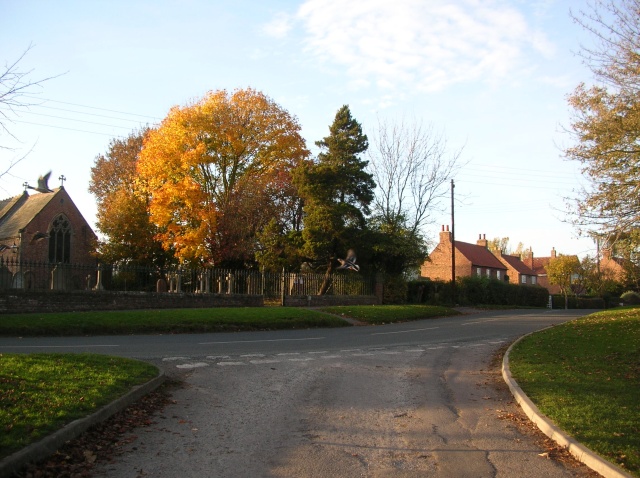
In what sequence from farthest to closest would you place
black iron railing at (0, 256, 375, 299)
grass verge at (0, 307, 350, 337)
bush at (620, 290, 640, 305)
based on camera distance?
bush at (620, 290, 640, 305) < black iron railing at (0, 256, 375, 299) < grass verge at (0, 307, 350, 337)

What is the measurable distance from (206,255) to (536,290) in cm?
3347

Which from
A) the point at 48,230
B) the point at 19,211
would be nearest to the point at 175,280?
the point at 48,230

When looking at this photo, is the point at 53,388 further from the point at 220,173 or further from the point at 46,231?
the point at 46,231

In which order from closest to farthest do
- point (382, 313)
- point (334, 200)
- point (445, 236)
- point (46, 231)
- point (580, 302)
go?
point (382, 313)
point (334, 200)
point (46, 231)
point (580, 302)
point (445, 236)

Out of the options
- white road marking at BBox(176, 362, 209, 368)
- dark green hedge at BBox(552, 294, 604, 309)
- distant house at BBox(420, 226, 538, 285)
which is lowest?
dark green hedge at BBox(552, 294, 604, 309)

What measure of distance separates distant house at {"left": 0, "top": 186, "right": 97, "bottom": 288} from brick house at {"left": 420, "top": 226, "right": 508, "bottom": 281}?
3565 cm

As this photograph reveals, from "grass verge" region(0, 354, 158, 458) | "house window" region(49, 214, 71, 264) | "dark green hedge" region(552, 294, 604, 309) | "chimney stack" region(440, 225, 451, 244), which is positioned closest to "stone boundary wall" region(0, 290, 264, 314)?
"grass verge" region(0, 354, 158, 458)

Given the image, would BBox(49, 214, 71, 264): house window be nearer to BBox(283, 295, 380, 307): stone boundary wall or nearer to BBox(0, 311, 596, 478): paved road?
BBox(283, 295, 380, 307): stone boundary wall

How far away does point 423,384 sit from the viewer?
10531mm

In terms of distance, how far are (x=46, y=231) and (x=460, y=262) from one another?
1754 inches

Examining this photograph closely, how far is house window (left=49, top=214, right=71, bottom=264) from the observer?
43.1 meters

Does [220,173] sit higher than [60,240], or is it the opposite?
[220,173]

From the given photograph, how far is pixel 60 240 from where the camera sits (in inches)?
1726

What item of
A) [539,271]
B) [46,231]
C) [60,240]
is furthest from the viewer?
[539,271]
